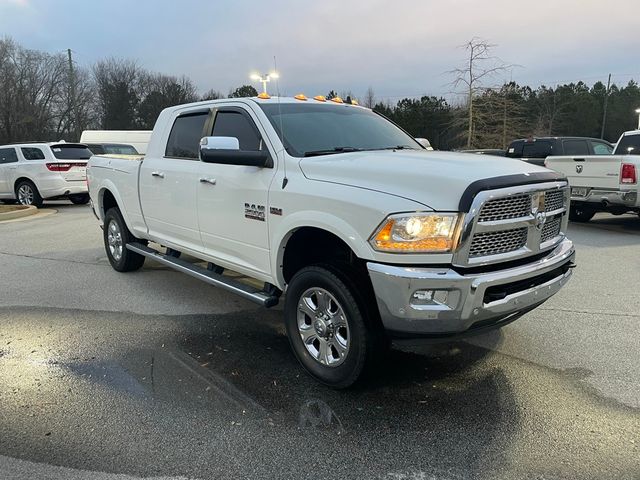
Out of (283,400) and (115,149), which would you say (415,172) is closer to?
(283,400)

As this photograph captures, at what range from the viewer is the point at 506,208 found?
3.24 meters

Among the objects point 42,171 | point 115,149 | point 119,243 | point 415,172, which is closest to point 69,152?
point 42,171

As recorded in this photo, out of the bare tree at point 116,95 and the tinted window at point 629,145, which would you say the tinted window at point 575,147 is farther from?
the bare tree at point 116,95

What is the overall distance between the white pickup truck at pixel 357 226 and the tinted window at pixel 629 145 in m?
7.27

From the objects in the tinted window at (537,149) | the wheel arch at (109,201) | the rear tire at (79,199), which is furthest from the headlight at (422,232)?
the rear tire at (79,199)

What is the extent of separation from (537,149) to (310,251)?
12163mm

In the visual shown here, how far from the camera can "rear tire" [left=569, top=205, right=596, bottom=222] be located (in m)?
10.9

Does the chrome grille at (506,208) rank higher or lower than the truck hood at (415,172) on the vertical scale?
lower

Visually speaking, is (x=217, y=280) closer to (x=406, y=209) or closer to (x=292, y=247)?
(x=292, y=247)

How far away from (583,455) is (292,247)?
92.0 inches

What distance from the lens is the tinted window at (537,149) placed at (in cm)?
1406

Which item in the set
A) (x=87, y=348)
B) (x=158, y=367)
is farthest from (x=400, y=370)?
(x=87, y=348)

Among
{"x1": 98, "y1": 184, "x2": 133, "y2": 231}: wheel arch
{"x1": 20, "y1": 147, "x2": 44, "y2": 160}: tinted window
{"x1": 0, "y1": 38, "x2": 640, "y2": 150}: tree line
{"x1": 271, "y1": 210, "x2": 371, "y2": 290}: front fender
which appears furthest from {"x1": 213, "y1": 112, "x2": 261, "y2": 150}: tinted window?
{"x1": 0, "y1": 38, "x2": 640, "y2": 150}: tree line

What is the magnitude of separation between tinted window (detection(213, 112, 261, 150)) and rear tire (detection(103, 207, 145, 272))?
2.47 metres
